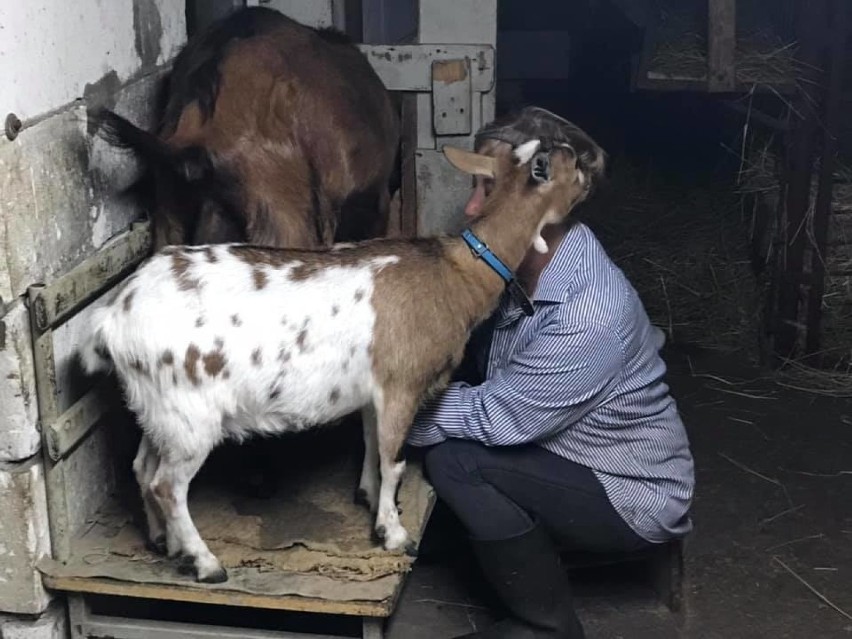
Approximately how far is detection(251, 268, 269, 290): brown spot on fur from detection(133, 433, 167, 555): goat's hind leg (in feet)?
1.60

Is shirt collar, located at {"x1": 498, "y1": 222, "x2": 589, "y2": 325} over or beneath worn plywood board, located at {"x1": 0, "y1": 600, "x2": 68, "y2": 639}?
over

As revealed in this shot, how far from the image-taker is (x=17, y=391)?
108 inches

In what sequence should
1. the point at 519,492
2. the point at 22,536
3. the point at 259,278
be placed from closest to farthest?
the point at 259,278 < the point at 22,536 < the point at 519,492

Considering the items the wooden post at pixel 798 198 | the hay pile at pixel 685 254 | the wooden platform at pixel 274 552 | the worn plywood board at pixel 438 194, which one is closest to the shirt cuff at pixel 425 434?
the wooden platform at pixel 274 552

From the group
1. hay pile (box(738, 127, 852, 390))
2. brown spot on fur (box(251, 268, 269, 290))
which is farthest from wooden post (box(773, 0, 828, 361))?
brown spot on fur (box(251, 268, 269, 290))

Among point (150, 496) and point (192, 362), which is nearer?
point (192, 362)

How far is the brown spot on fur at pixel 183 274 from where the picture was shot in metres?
2.65

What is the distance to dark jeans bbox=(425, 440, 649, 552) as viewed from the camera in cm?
309

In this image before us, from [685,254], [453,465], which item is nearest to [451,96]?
[453,465]

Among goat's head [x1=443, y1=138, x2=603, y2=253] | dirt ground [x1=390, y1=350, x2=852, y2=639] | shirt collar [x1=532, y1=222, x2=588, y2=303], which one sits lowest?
dirt ground [x1=390, y1=350, x2=852, y2=639]

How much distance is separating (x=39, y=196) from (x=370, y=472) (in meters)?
1.06

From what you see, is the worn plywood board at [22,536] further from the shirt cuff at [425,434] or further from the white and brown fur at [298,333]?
the shirt cuff at [425,434]

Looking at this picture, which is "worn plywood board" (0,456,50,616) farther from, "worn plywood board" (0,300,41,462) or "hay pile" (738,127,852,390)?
"hay pile" (738,127,852,390)

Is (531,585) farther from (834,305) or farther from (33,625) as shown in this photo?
(834,305)
